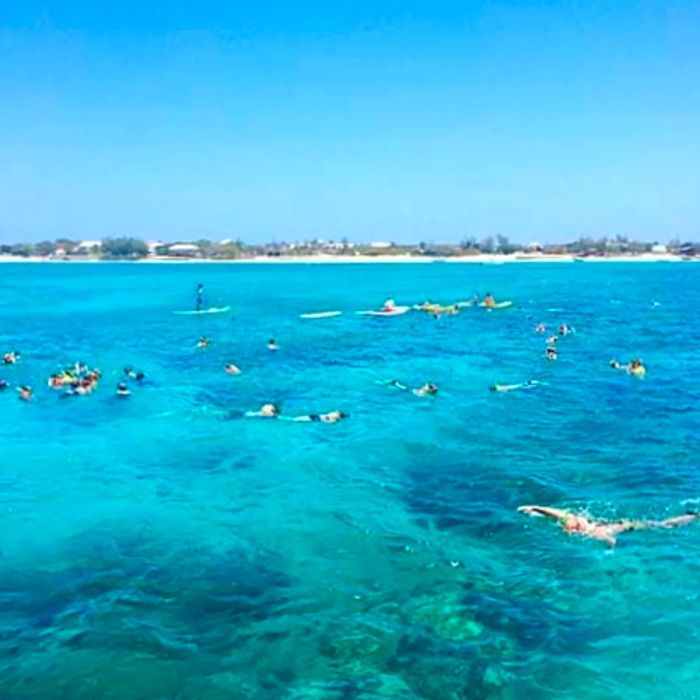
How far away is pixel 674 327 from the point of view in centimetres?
7962

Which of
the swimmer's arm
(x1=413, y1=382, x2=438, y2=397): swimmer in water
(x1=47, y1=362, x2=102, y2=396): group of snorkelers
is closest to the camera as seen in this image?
the swimmer's arm

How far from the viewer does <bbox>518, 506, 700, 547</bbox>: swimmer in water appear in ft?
79.2

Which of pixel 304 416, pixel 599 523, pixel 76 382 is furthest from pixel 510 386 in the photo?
pixel 76 382

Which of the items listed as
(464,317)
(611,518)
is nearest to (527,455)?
(611,518)

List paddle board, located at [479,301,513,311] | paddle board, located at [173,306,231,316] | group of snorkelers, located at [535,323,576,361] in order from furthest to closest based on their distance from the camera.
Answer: paddle board, located at [479,301,513,311] < paddle board, located at [173,306,231,316] < group of snorkelers, located at [535,323,576,361]

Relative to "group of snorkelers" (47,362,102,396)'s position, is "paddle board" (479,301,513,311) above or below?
above

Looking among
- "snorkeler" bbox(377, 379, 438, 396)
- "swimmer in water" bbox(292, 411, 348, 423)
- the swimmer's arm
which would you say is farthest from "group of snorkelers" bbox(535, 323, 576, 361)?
the swimmer's arm

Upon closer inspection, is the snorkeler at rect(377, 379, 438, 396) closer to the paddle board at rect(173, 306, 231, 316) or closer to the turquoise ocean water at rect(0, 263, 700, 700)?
the turquoise ocean water at rect(0, 263, 700, 700)

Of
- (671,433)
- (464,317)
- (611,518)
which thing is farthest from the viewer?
(464,317)

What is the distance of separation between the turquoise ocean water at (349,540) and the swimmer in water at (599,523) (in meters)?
0.57

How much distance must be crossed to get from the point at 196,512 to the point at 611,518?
13149 millimetres

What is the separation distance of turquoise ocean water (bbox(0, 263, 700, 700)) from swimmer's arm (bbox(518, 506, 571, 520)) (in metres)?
0.56

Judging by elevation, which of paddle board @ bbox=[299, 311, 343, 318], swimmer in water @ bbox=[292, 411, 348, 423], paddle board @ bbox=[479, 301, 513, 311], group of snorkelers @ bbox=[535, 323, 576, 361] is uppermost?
paddle board @ bbox=[479, 301, 513, 311]

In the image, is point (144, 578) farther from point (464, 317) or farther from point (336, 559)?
point (464, 317)
